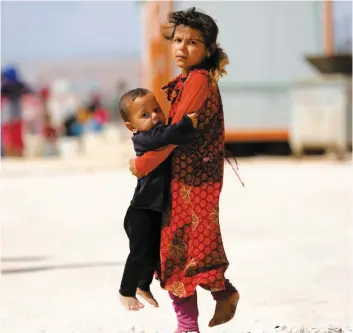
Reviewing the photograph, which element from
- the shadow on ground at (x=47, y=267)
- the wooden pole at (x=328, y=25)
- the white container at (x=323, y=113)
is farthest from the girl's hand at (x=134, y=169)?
the wooden pole at (x=328, y=25)

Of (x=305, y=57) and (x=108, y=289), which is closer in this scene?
(x=108, y=289)

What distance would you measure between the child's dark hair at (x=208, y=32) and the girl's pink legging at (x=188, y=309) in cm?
88

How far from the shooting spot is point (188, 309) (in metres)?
4.14

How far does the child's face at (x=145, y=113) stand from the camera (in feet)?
13.0

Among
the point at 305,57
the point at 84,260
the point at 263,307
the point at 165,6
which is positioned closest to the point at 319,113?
the point at 305,57

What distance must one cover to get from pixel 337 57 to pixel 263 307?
13.4 metres

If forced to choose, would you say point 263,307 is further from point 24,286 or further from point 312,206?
point 312,206

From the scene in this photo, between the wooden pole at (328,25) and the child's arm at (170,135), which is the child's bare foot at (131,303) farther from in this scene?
the wooden pole at (328,25)

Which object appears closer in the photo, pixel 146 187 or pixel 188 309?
pixel 146 187

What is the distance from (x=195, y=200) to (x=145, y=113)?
1.32ft

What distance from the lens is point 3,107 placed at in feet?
67.1

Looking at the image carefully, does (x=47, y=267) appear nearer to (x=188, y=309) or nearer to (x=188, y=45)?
(x=188, y=309)

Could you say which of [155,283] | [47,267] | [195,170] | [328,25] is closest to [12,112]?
[328,25]

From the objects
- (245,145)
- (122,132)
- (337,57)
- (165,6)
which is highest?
(165,6)
